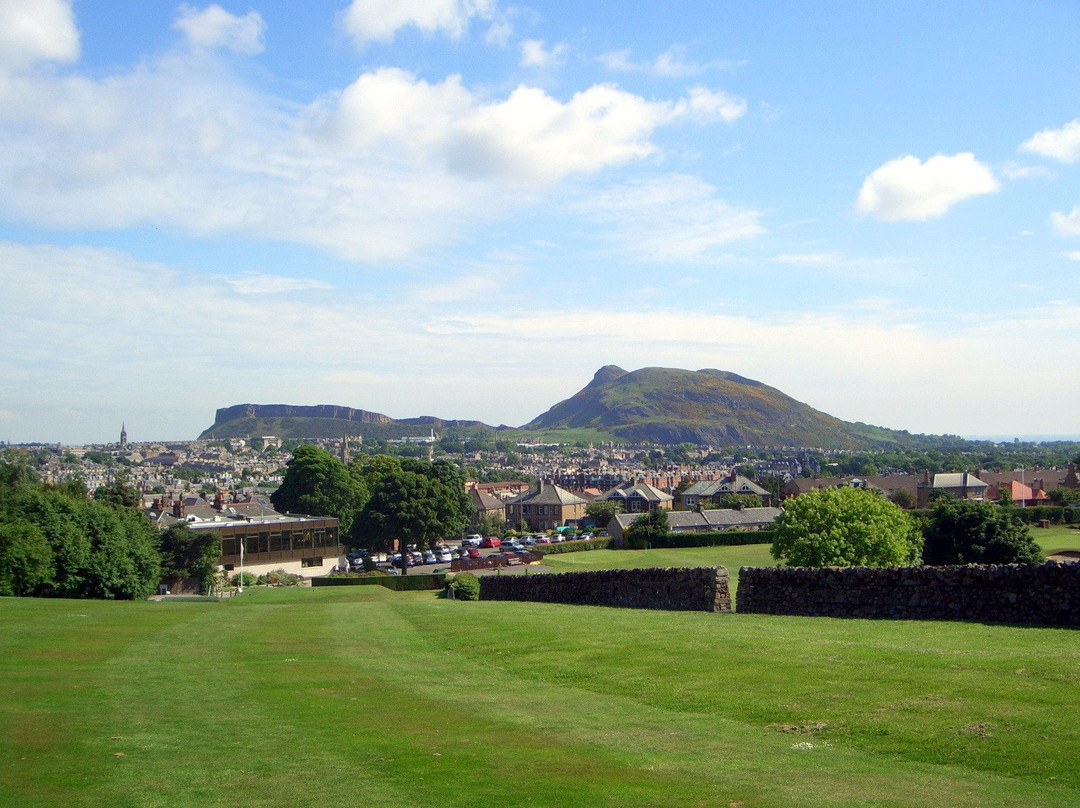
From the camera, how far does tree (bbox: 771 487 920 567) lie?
143 ft

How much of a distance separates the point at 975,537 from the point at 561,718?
4651 centimetres

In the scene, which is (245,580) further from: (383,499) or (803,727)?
(803,727)

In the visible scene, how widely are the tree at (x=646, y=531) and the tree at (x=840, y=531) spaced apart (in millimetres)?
56060

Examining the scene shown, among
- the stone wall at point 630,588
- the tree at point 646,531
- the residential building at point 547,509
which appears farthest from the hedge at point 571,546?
the stone wall at point 630,588

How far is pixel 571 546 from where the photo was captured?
325 ft

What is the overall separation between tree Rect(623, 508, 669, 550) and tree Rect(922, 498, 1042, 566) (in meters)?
48.4

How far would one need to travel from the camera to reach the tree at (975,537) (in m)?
51.1

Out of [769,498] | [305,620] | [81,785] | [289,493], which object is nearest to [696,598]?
[305,620]

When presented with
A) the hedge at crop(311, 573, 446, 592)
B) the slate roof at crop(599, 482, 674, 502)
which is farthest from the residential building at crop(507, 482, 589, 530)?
the hedge at crop(311, 573, 446, 592)

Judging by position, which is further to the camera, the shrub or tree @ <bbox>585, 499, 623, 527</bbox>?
tree @ <bbox>585, 499, 623, 527</bbox>

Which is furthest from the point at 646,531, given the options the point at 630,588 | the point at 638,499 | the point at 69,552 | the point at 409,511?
the point at 630,588

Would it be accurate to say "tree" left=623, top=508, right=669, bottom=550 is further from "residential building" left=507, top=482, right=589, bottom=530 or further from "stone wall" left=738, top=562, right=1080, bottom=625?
"stone wall" left=738, top=562, right=1080, bottom=625

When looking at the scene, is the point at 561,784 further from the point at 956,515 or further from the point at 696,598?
the point at 956,515

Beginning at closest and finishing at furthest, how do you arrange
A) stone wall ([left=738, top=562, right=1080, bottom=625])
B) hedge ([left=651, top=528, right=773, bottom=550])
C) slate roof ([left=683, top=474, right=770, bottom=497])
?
stone wall ([left=738, top=562, right=1080, bottom=625]) → hedge ([left=651, top=528, right=773, bottom=550]) → slate roof ([left=683, top=474, right=770, bottom=497])
